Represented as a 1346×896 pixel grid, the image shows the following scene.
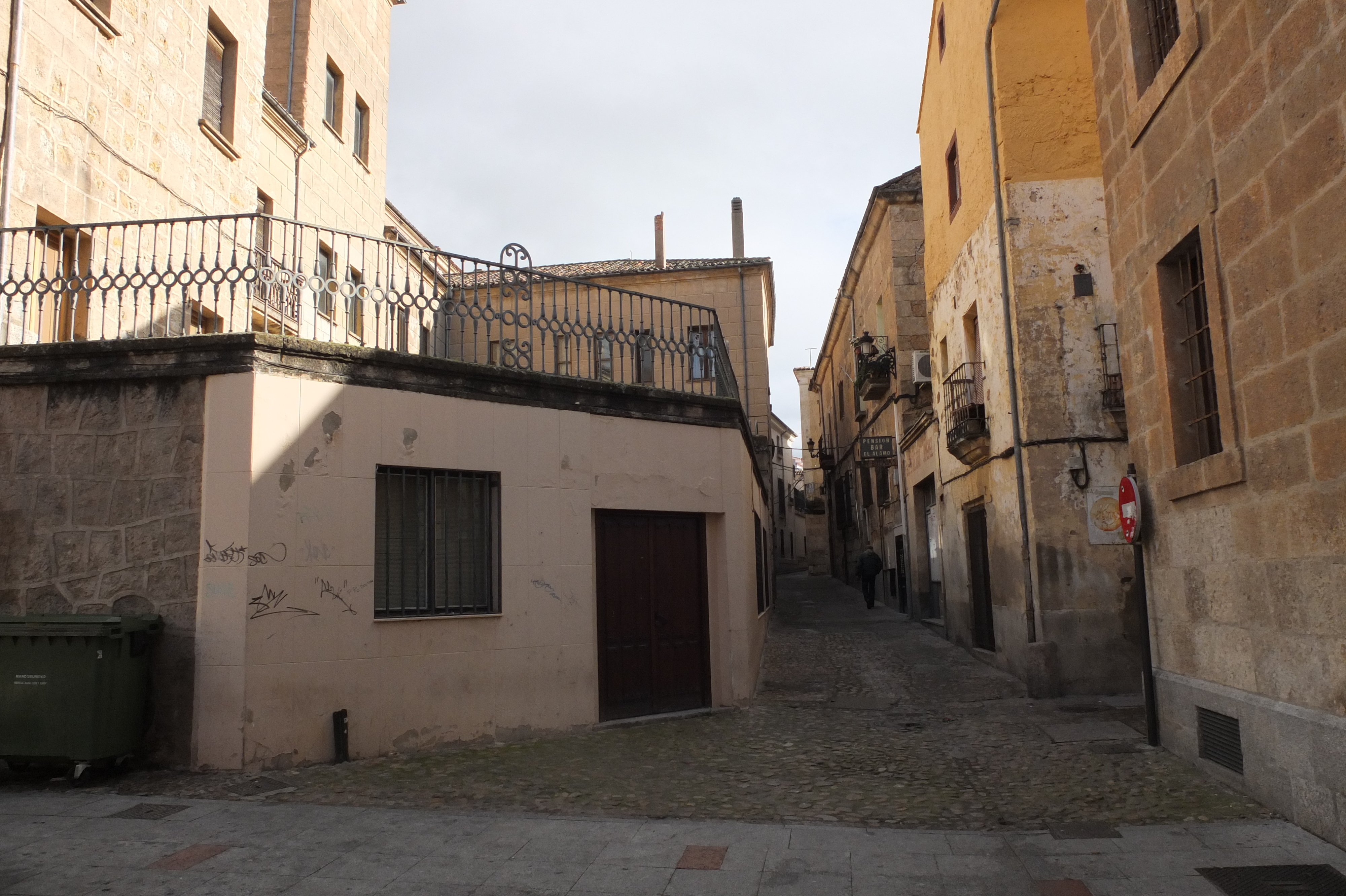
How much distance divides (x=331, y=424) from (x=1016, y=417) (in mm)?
7824

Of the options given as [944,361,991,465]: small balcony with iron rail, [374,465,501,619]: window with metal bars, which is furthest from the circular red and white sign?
[374,465,501,619]: window with metal bars

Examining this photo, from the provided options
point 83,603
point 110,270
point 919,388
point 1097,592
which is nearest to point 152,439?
point 83,603

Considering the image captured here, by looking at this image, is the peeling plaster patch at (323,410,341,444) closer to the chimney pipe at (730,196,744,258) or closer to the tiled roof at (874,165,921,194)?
the tiled roof at (874,165,921,194)

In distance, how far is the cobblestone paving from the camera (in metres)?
6.07

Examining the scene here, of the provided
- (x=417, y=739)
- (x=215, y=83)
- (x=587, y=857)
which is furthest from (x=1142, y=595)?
(x=215, y=83)

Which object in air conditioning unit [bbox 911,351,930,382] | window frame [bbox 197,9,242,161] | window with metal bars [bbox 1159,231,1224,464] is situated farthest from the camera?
air conditioning unit [bbox 911,351,930,382]

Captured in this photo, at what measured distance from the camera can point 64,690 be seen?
6.64m

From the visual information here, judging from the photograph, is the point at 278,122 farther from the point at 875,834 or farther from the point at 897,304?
the point at 875,834

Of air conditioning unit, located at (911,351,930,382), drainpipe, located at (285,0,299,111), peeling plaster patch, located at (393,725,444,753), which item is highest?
drainpipe, located at (285,0,299,111)

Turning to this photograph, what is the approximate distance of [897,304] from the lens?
762 inches

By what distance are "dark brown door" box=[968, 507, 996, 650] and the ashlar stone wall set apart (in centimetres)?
1013

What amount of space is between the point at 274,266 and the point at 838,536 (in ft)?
91.1

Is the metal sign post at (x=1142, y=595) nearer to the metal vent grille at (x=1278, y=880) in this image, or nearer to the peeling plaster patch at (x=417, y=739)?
the metal vent grille at (x=1278, y=880)

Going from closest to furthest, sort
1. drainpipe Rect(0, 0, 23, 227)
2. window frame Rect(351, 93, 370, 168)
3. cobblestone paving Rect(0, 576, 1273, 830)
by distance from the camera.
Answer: cobblestone paving Rect(0, 576, 1273, 830), drainpipe Rect(0, 0, 23, 227), window frame Rect(351, 93, 370, 168)
